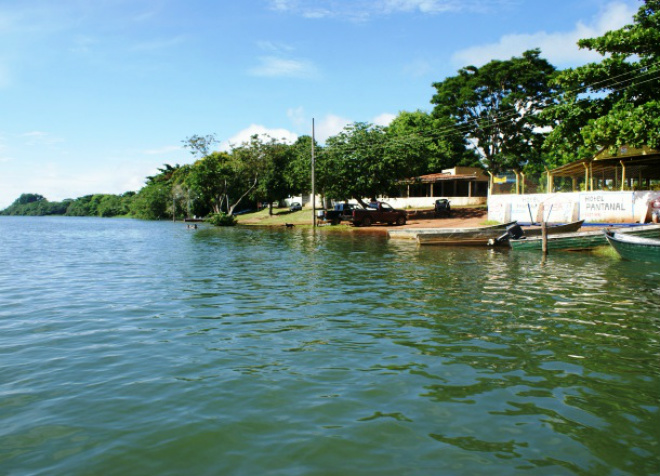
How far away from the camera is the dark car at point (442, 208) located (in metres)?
51.0

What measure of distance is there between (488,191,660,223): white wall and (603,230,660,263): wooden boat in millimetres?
9500

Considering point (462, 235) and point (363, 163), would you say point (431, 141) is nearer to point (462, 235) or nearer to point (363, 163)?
point (363, 163)

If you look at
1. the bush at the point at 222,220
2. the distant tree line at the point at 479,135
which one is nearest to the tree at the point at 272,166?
the distant tree line at the point at 479,135

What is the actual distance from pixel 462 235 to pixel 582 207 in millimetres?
8884

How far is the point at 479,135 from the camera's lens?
51656 mm

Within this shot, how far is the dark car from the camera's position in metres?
51.0

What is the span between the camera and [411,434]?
515 cm

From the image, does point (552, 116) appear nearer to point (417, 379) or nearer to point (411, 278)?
point (411, 278)

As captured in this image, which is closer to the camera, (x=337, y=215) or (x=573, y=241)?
(x=573, y=241)

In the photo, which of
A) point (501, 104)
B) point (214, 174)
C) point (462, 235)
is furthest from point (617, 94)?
point (214, 174)

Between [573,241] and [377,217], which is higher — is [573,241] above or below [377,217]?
below

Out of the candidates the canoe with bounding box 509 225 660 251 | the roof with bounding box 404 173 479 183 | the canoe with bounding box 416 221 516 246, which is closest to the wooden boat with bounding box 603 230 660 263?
the canoe with bounding box 509 225 660 251

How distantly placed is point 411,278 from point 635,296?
20.5 ft

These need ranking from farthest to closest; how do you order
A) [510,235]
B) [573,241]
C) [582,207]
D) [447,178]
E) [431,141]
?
[431,141]
[447,178]
[582,207]
[510,235]
[573,241]
